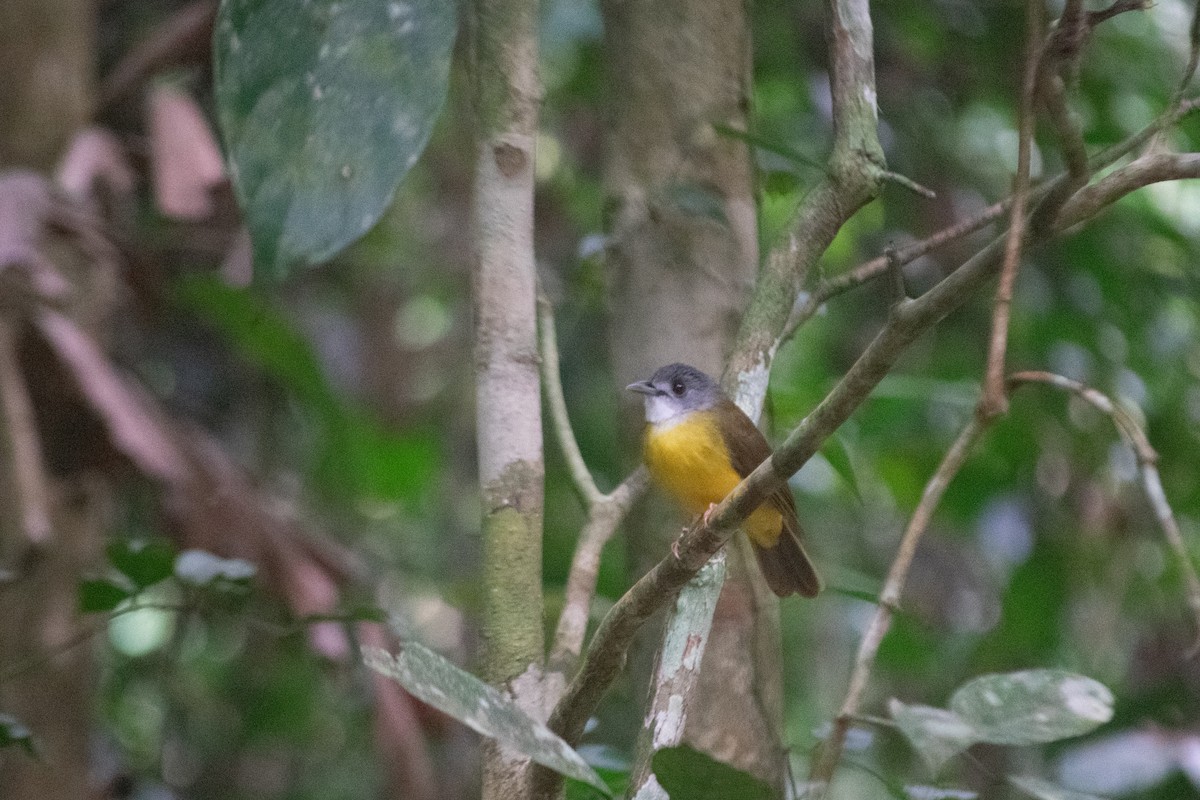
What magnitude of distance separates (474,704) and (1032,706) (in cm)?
85

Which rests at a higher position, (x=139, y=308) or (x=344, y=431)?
(x=139, y=308)

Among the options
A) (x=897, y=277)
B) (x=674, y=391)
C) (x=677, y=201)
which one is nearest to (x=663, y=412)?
(x=674, y=391)

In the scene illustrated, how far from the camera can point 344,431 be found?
11.3 feet

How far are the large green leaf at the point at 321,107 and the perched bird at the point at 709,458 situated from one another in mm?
645

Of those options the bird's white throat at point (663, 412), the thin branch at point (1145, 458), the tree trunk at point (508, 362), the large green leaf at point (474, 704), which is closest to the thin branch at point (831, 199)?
the tree trunk at point (508, 362)

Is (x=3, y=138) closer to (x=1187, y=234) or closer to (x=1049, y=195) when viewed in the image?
(x=1049, y=195)

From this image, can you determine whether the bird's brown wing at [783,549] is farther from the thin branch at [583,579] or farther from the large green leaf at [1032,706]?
the large green leaf at [1032,706]

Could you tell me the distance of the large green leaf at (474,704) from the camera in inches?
49.4

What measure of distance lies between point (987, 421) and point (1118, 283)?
2.75 m

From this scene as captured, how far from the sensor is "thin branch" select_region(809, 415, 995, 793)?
70.7 inches

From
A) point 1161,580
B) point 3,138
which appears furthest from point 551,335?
point 1161,580

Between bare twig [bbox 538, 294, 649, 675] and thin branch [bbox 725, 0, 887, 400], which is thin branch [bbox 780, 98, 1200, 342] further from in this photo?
bare twig [bbox 538, 294, 649, 675]

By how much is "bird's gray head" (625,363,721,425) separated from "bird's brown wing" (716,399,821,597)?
0.24 ft

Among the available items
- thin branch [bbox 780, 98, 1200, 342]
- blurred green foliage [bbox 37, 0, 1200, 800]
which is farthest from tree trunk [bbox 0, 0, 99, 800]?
thin branch [bbox 780, 98, 1200, 342]
